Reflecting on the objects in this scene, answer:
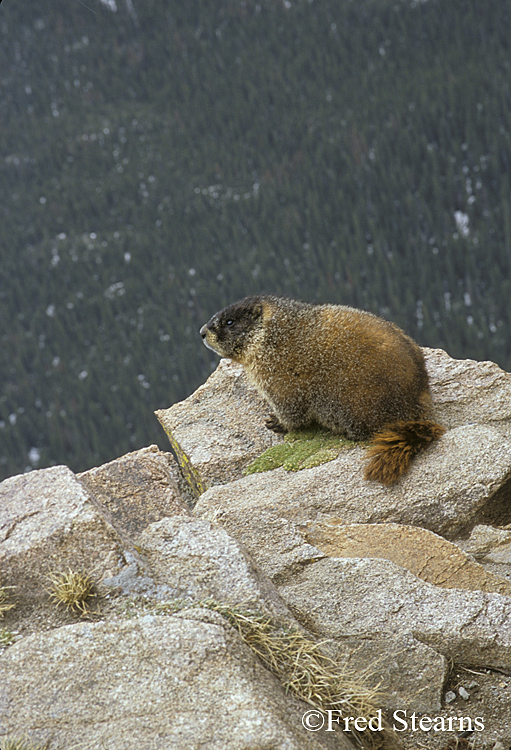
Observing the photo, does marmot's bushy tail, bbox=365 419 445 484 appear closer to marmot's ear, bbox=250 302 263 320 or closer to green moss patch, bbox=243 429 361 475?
green moss patch, bbox=243 429 361 475

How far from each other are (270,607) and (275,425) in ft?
15.3

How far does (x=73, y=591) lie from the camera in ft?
16.3

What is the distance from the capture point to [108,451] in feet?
433

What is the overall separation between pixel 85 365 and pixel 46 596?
6398 inches

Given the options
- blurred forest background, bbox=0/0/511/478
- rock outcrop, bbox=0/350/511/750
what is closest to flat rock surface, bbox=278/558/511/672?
rock outcrop, bbox=0/350/511/750

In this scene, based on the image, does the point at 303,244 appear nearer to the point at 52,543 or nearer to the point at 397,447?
the point at 397,447

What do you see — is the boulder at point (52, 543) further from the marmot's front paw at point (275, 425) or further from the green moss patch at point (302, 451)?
the marmot's front paw at point (275, 425)

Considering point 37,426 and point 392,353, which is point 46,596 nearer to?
point 392,353

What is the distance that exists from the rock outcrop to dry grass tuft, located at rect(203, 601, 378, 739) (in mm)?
30

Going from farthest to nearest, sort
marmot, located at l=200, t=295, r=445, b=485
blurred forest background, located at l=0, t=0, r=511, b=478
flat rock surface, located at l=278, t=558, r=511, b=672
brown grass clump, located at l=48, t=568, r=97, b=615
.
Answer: blurred forest background, located at l=0, t=0, r=511, b=478
marmot, located at l=200, t=295, r=445, b=485
flat rock surface, located at l=278, t=558, r=511, b=672
brown grass clump, located at l=48, t=568, r=97, b=615

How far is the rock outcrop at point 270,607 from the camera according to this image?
4180 mm

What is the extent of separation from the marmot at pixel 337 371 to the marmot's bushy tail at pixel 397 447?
1 centimetres

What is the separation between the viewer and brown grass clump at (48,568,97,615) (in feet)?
16.3

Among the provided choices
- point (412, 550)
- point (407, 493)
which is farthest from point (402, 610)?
point (407, 493)
